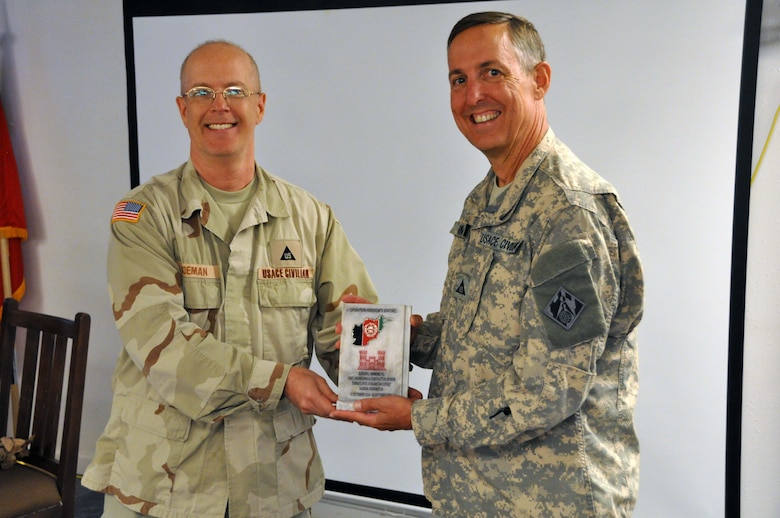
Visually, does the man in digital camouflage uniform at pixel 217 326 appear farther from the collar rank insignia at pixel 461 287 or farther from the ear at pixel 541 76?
the ear at pixel 541 76

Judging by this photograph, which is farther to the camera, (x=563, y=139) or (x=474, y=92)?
(x=563, y=139)

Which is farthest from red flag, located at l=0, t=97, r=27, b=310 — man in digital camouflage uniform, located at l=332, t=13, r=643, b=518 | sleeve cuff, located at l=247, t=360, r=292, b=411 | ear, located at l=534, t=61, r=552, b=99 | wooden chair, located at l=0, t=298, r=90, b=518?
ear, located at l=534, t=61, r=552, b=99

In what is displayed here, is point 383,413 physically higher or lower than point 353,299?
lower

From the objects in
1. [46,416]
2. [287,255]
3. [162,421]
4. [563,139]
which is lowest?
[46,416]

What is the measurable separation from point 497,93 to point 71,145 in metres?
2.65

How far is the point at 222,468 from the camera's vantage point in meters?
1.80

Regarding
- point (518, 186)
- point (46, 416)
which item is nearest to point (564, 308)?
point (518, 186)

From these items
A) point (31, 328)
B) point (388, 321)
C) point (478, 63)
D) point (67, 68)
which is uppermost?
point (67, 68)

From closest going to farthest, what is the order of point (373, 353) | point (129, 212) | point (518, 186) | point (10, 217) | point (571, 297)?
point (571, 297) < point (518, 186) < point (373, 353) < point (129, 212) < point (10, 217)

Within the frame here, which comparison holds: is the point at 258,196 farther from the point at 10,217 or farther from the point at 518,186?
the point at 10,217

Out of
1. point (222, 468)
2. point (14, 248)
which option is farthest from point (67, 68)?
point (222, 468)

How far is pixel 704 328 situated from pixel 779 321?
0.74 feet

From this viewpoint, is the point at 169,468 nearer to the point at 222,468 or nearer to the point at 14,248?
the point at 222,468

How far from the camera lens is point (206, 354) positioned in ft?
5.67
